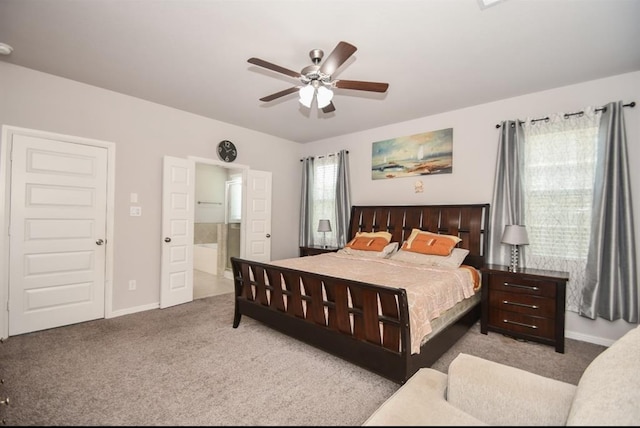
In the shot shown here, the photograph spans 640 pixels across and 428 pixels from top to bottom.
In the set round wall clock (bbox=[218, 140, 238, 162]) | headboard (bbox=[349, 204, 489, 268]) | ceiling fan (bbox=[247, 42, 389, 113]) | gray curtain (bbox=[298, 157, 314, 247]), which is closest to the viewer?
ceiling fan (bbox=[247, 42, 389, 113])

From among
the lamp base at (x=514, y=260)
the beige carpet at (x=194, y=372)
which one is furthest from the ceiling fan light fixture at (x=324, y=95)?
the lamp base at (x=514, y=260)

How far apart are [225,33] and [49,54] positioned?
1.74 m

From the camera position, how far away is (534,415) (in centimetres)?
60

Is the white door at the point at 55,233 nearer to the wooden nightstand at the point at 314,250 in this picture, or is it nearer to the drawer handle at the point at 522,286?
the wooden nightstand at the point at 314,250

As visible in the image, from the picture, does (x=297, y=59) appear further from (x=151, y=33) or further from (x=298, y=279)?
(x=298, y=279)

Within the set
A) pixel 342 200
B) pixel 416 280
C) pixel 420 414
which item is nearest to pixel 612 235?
pixel 416 280

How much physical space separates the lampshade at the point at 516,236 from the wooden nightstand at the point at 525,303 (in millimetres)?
301

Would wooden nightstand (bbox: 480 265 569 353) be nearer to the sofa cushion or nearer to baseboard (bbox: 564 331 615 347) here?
baseboard (bbox: 564 331 615 347)

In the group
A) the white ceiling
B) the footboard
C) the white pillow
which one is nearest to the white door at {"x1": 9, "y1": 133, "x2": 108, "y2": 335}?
the white ceiling

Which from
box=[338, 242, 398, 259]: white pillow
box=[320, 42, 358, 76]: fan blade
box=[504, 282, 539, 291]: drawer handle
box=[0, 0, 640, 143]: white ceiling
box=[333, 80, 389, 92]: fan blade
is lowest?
box=[504, 282, 539, 291]: drawer handle

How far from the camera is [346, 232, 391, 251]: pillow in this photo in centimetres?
393

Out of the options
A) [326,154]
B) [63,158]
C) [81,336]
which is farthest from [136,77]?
[326,154]

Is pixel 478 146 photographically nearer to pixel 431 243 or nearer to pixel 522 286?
pixel 431 243

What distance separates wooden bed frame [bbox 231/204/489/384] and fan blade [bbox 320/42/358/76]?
1589 millimetres
